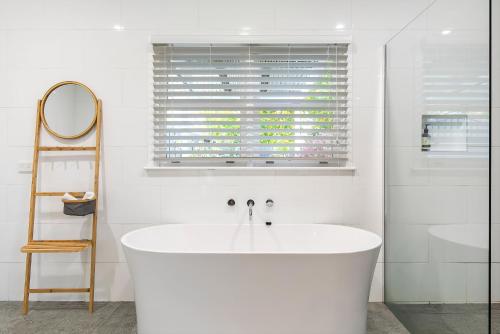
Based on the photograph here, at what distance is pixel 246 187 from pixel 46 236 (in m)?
1.54

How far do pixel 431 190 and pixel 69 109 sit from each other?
2490 millimetres

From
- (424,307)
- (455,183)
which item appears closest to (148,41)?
(455,183)

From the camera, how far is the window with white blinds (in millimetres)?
2467

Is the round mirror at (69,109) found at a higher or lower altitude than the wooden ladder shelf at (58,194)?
higher

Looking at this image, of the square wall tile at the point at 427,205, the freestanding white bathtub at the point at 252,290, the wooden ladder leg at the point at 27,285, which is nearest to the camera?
the square wall tile at the point at 427,205

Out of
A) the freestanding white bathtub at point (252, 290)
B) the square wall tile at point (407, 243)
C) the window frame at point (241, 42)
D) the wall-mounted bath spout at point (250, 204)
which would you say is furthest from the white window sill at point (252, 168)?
the freestanding white bathtub at point (252, 290)

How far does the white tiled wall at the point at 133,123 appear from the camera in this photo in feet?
8.03

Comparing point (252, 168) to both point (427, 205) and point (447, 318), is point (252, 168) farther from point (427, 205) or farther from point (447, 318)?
point (447, 318)

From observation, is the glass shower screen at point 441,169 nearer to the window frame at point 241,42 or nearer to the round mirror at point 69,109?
the window frame at point 241,42

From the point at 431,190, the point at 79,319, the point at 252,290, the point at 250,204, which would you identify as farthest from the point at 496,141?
the point at 79,319

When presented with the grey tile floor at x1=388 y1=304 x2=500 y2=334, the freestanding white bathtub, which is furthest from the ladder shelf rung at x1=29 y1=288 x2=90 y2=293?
the grey tile floor at x1=388 y1=304 x2=500 y2=334

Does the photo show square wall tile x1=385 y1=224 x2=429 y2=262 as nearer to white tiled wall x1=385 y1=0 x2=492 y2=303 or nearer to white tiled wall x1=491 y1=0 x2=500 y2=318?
white tiled wall x1=385 y1=0 x2=492 y2=303

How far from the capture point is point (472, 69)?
1.46 m

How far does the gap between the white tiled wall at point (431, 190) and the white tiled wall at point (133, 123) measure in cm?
22
